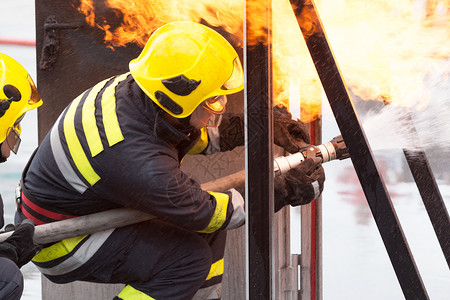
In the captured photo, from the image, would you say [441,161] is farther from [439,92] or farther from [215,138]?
[215,138]

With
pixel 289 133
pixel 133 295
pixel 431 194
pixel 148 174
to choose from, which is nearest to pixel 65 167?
pixel 148 174

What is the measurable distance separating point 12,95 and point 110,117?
1.56 feet

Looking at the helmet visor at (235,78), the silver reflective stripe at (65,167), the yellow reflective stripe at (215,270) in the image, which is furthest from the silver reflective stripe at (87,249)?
the helmet visor at (235,78)

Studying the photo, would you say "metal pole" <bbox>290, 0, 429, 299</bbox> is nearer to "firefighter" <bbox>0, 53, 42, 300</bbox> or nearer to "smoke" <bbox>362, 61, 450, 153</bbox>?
"smoke" <bbox>362, 61, 450, 153</bbox>

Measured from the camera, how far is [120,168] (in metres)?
2.14

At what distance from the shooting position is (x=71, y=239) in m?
2.38

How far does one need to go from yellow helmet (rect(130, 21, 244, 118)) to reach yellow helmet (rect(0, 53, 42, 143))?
20.0 inches

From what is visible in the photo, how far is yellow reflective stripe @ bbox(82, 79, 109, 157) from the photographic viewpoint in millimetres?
2177

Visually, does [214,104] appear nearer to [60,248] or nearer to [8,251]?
[60,248]

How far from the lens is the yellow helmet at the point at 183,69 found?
217 cm

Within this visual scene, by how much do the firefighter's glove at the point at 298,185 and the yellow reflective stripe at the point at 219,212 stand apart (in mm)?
186

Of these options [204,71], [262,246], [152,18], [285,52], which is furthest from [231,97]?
[262,246]

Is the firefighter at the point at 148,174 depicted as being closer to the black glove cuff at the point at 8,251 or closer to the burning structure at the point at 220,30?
the black glove cuff at the point at 8,251

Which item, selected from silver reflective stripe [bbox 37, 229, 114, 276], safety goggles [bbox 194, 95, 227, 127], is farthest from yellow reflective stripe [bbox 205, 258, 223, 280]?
safety goggles [bbox 194, 95, 227, 127]
